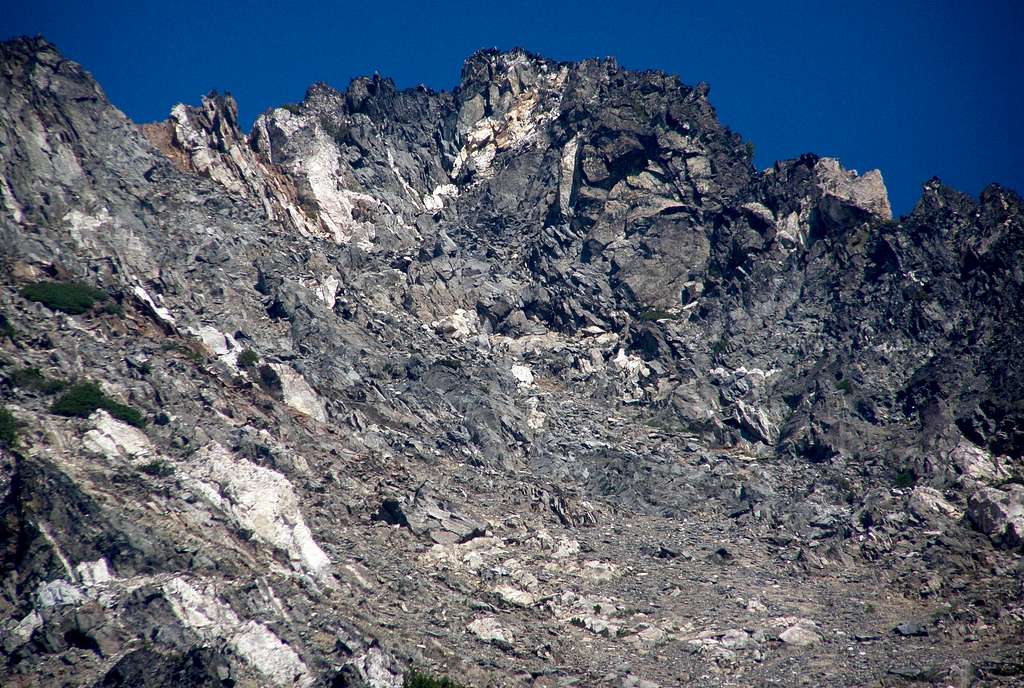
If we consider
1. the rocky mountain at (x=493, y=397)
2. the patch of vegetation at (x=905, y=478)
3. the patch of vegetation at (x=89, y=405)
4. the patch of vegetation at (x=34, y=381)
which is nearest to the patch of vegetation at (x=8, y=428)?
the rocky mountain at (x=493, y=397)

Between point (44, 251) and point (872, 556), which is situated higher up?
point (44, 251)

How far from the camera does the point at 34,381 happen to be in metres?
52.6

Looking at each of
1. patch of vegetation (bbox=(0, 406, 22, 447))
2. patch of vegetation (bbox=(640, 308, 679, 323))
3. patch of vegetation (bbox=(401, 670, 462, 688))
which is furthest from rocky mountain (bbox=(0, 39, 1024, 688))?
patch of vegetation (bbox=(401, 670, 462, 688))

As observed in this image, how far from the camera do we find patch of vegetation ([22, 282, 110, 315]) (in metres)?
60.9

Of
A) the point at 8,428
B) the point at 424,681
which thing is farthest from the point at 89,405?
the point at 424,681

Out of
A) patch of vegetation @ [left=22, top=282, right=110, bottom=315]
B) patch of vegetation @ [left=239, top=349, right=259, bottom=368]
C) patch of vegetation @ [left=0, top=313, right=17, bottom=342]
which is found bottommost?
patch of vegetation @ [left=0, top=313, right=17, bottom=342]

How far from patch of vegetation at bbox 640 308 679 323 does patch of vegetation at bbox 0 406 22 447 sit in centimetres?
5111

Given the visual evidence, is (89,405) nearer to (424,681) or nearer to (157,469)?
(157,469)

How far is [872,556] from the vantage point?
54719 mm

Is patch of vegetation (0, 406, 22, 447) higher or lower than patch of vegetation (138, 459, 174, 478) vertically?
lower

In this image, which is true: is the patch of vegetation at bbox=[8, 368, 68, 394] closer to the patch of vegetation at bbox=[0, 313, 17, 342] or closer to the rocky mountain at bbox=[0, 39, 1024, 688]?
the rocky mountain at bbox=[0, 39, 1024, 688]

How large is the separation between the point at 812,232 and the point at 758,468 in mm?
32123

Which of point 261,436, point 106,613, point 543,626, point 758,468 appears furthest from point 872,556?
point 106,613

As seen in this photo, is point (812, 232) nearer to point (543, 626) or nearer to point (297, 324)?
point (297, 324)
